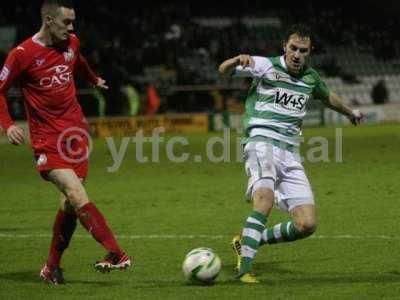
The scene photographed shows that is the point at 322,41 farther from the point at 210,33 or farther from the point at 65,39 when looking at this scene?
the point at 65,39

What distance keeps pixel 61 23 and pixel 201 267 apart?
2257 mm

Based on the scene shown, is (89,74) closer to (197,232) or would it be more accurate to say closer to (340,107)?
(340,107)

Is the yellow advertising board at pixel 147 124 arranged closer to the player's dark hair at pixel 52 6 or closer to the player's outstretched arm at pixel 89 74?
the player's outstretched arm at pixel 89 74

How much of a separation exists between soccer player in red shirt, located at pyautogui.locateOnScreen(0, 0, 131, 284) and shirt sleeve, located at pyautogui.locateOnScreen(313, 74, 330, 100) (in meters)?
2.03

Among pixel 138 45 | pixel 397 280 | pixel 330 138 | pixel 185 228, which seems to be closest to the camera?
pixel 397 280

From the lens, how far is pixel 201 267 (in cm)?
733

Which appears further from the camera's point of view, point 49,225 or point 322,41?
point 322,41

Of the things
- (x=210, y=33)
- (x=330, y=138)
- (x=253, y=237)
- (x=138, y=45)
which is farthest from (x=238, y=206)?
(x=210, y=33)

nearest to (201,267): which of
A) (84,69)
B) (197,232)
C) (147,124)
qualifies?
(84,69)

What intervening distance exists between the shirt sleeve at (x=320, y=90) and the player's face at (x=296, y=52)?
289 millimetres

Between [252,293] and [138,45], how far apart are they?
26.0 meters

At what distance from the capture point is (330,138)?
25094 mm

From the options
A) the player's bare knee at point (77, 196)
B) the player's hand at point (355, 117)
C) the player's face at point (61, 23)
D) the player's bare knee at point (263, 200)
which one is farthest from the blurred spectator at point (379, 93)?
the player's bare knee at point (77, 196)

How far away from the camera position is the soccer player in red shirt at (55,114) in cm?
754
